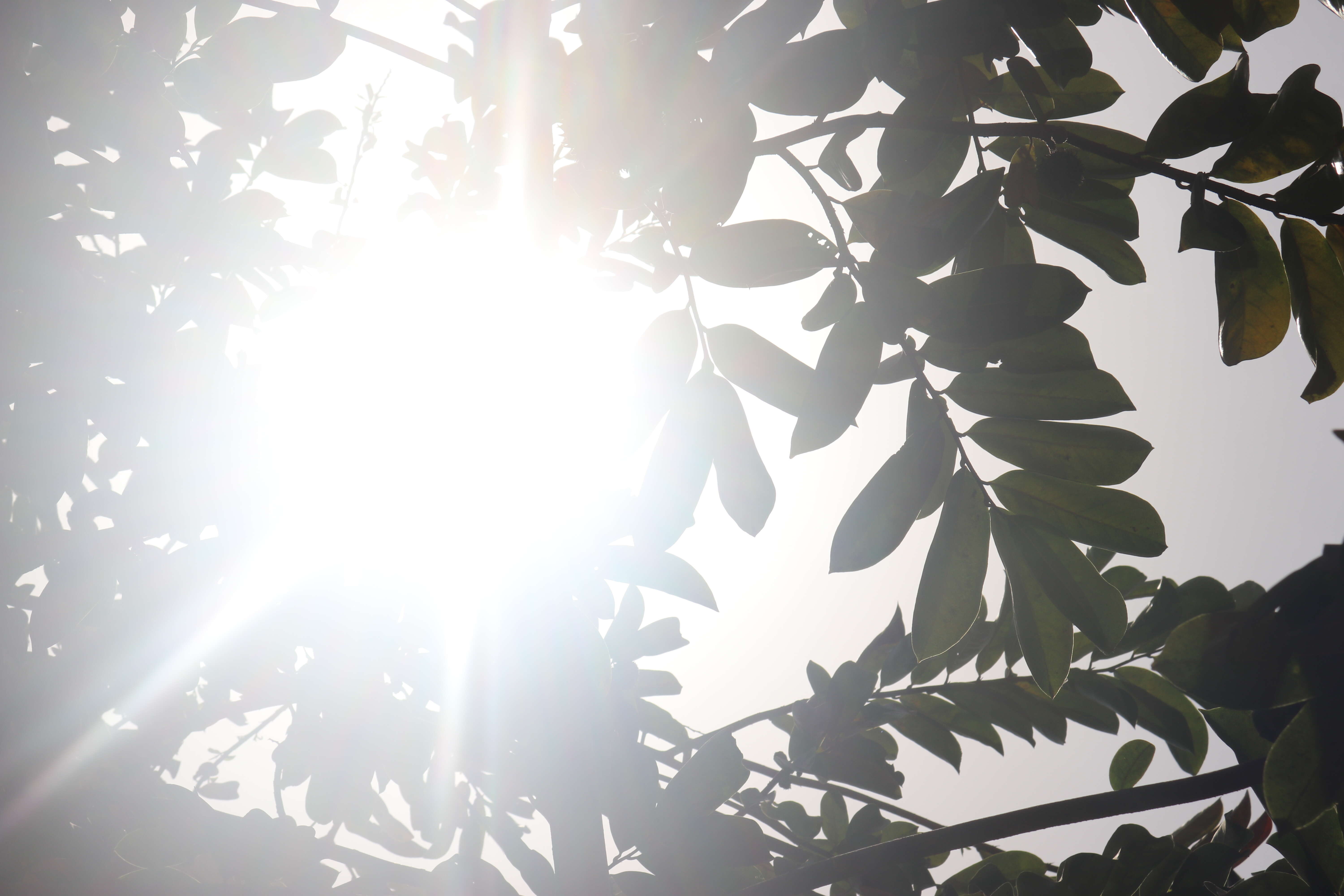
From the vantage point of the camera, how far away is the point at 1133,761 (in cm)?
149

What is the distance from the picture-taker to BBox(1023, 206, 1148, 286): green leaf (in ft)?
3.56

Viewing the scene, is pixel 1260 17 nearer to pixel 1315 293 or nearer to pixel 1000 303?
pixel 1315 293

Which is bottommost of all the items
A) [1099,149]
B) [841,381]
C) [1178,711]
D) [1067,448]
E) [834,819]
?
[834,819]

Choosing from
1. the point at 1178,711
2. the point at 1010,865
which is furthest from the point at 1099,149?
the point at 1010,865

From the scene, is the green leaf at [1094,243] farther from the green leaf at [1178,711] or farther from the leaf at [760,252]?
the green leaf at [1178,711]

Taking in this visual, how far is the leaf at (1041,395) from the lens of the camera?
1.01 metres

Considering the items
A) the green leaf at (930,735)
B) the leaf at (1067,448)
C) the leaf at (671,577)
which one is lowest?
the green leaf at (930,735)

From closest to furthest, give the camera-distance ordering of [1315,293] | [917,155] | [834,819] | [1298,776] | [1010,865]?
[1298,776] → [1315,293] → [917,155] → [1010,865] → [834,819]

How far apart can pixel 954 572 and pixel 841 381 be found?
35 cm

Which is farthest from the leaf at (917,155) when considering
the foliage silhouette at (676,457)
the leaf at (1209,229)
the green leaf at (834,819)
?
the green leaf at (834,819)

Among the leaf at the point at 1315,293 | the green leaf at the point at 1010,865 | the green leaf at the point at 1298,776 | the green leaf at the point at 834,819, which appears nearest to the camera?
the green leaf at the point at 1298,776

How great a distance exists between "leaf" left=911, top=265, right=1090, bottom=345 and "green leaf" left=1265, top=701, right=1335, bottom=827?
487 mm

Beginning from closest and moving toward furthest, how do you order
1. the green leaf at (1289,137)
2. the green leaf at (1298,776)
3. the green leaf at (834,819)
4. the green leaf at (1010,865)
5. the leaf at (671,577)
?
the green leaf at (1298,776), the green leaf at (1289,137), the leaf at (671,577), the green leaf at (1010,865), the green leaf at (834,819)

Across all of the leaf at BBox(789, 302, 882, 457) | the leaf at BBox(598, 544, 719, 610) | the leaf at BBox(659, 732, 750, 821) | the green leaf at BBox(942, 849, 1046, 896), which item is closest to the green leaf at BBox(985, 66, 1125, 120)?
the leaf at BBox(789, 302, 882, 457)
